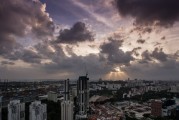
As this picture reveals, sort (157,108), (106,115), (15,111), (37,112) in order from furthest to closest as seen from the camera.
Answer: (157,108), (106,115), (15,111), (37,112)

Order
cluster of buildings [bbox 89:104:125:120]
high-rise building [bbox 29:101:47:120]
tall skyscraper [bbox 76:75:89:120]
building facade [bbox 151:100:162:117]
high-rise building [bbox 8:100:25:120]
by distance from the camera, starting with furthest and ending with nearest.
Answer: building facade [bbox 151:100:162:117] < tall skyscraper [bbox 76:75:89:120] < cluster of buildings [bbox 89:104:125:120] < high-rise building [bbox 8:100:25:120] < high-rise building [bbox 29:101:47:120]

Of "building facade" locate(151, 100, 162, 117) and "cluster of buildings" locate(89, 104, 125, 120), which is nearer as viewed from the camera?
"cluster of buildings" locate(89, 104, 125, 120)

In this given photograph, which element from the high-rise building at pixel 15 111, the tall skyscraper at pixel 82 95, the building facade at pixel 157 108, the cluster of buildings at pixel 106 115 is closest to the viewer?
the high-rise building at pixel 15 111

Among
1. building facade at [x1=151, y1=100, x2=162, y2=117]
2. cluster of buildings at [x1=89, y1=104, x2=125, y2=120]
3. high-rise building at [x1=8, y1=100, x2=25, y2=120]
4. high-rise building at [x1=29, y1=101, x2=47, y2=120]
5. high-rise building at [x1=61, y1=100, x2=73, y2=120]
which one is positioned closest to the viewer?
high-rise building at [x1=29, y1=101, x2=47, y2=120]

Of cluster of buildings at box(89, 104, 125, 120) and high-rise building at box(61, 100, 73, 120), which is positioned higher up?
high-rise building at box(61, 100, 73, 120)

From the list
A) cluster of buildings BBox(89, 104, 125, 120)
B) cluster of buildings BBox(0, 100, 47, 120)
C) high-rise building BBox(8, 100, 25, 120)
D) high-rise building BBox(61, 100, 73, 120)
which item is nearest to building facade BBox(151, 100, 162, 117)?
cluster of buildings BBox(89, 104, 125, 120)

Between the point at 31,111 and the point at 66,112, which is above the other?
the point at 31,111

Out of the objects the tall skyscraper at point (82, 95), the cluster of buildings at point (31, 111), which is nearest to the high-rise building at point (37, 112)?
the cluster of buildings at point (31, 111)

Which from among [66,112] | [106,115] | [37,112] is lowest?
[106,115]

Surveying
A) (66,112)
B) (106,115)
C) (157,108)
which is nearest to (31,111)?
(66,112)

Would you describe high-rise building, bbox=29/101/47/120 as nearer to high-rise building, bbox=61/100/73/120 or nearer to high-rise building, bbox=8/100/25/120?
high-rise building, bbox=8/100/25/120

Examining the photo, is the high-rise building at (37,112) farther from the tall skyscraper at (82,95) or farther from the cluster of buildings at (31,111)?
the tall skyscraper at (82,95)

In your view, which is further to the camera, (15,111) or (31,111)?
(15,111)

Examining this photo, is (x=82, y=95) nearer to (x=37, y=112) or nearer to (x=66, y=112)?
(x=66, y=112)
